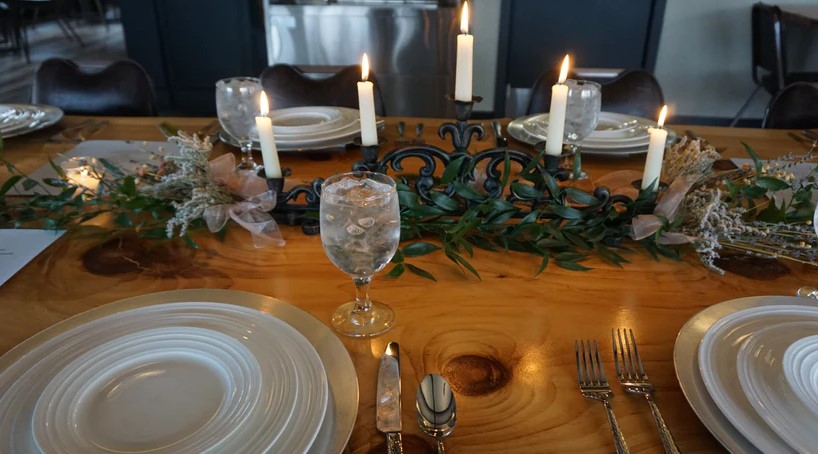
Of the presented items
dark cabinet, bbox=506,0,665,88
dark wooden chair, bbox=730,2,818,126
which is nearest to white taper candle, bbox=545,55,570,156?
dark wooden chair, bbox=730,2,818,126

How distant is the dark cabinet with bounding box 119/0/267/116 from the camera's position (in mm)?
3494

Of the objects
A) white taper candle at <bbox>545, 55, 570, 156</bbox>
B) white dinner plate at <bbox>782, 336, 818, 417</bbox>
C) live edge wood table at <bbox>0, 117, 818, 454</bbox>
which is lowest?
live edge wood table at <bbox>0, 117, 818, 454</bbox>

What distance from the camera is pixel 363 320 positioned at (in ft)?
2.11

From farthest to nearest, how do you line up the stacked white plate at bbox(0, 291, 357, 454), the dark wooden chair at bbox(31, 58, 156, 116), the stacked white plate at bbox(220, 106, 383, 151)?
the dark wooden chair at bbox(31, 58, 156, 116)
the stacked white plate at bbox(220, 106, 383, 151)
the stacked white plate at bbox(0, 291, 357, 454)

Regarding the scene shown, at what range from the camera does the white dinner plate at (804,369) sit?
480mm

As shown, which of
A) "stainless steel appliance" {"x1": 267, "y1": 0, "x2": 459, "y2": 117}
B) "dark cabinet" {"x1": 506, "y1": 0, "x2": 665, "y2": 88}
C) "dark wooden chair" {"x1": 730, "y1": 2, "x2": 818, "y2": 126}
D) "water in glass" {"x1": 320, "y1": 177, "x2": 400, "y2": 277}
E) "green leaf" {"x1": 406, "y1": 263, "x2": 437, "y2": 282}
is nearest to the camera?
"water in glass" {"x1": 320, "y1": 177, "x2": 400, "y2": 277}

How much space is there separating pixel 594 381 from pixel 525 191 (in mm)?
309

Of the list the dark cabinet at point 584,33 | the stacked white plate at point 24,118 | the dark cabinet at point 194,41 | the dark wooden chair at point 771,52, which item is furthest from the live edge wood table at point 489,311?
the dark cabinet at point 194,41

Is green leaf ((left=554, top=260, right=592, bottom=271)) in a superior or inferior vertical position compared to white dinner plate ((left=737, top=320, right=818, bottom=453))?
inferior

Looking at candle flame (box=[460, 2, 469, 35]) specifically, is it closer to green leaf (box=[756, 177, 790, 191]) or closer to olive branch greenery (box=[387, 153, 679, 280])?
olive branch greenery (box=[387, 153, 679, 280])

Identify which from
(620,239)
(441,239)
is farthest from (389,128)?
(620,239)

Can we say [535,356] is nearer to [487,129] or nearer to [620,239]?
[620,239]

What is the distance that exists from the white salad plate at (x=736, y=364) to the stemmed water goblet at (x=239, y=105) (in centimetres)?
79

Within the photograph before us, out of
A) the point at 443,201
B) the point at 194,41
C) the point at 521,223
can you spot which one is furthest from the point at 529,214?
the point at 194,41
